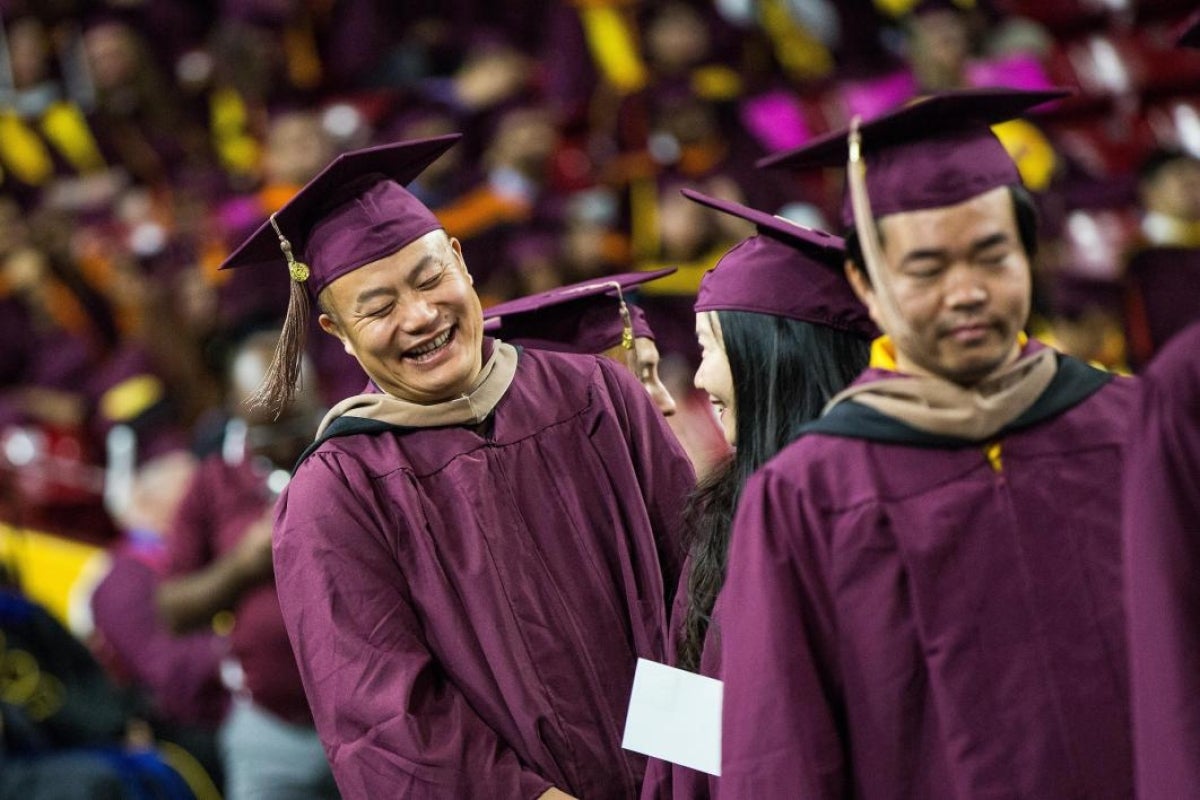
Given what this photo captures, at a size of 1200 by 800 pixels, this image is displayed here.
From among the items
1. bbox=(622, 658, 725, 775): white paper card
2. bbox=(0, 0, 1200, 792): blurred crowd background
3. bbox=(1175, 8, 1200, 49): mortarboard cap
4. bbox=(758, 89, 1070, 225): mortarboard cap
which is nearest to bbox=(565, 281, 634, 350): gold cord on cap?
bbox=(622, 658, 725, 775): white paper card

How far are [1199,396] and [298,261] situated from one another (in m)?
1.31

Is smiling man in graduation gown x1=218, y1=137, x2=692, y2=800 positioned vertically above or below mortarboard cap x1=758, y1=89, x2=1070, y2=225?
below

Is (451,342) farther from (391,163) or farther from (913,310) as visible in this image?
(913,310)

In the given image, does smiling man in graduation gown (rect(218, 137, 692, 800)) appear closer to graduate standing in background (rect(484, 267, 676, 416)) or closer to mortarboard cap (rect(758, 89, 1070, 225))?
graduate standing in background (rect(484, 267, 676, 416))

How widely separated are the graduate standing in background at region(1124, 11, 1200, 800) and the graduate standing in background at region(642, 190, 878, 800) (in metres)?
0.58

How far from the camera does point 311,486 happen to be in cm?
239

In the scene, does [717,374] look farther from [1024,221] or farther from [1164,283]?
[1164,283]

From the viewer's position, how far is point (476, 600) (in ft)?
7.82

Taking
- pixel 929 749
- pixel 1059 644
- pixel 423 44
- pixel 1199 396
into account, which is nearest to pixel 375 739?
pixel 929 749

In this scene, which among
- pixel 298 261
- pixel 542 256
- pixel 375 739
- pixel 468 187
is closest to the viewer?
pixel 375 739

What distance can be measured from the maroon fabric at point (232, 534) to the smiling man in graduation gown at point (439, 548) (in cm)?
136

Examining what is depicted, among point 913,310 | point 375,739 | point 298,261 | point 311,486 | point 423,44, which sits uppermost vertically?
point 423,44

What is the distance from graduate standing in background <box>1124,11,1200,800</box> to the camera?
1665 mm

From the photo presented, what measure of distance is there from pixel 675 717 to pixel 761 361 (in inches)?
18.0
